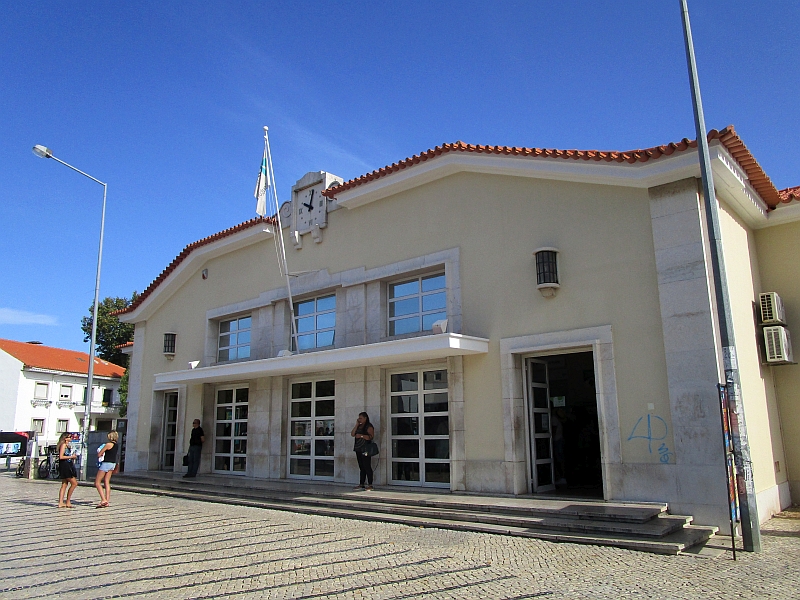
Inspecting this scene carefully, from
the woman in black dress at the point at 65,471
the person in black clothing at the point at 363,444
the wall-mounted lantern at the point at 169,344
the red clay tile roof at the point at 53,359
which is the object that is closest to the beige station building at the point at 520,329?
the person in black clothing at the point at 363,444

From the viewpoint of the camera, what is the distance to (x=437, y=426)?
12.3 metres

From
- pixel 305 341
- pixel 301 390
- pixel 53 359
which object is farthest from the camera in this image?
pixel 53 359

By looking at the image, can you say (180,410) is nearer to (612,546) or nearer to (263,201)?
(263,201)

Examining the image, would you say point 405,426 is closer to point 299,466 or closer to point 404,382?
point 404,382

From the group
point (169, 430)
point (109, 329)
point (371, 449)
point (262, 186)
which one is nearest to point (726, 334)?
point (371, 449)

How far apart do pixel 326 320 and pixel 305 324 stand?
0.77 metres

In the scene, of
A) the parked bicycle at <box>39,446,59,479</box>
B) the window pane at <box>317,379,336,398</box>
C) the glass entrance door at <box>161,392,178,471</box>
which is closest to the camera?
the window pane at <box>317,379,336,398</box>

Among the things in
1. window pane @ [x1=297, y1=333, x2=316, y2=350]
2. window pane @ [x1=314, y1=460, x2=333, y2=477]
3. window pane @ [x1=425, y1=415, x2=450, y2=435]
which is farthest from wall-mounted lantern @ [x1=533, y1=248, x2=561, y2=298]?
window pane @ [x1=314, y1=460, x2=333, y2=477]

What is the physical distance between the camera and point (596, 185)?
420 inches

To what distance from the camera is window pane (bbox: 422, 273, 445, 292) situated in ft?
42.2

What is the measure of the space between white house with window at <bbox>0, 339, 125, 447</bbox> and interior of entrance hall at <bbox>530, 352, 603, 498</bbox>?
27270 mm

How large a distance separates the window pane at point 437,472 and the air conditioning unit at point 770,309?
20.9 ft

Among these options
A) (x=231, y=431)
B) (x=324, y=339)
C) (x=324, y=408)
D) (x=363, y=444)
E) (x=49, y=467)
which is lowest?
(x=49, y=467)

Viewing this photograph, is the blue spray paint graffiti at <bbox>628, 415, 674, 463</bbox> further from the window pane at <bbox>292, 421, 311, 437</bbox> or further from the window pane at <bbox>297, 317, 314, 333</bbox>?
the window pane at <bbox>297, 317, 314, 333</bbox>
